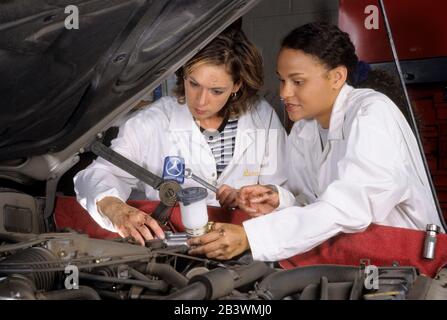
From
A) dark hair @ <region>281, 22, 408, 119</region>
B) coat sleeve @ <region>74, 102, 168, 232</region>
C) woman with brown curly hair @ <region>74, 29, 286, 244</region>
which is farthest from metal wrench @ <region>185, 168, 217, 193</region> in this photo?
dark hair @ <region>281, 22, 408, 119</region>

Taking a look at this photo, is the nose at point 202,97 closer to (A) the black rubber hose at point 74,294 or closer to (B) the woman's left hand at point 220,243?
(B) the woman's left hand at point 220,243

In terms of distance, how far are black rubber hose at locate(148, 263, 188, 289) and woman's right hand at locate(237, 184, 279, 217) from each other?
430mm

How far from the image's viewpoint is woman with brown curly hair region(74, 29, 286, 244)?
1.38 meters

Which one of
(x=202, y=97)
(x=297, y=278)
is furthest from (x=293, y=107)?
(x=297, y=278)

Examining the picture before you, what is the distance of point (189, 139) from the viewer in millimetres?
1475

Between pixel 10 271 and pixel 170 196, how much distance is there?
44cm

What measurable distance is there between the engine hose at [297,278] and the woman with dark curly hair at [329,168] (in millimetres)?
156

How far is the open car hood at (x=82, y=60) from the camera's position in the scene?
723 mm

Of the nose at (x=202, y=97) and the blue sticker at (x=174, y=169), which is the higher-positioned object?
the nose at (x=202, y=97)

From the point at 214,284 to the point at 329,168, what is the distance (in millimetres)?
621

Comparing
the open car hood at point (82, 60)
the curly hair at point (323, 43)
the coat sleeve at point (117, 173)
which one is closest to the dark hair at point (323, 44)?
the curly hair at point (323, 43)

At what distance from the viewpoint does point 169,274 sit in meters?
0.81

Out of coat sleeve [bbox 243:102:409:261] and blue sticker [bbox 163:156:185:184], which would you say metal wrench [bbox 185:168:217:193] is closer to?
blue sticker [bbox 163:156:185:184]

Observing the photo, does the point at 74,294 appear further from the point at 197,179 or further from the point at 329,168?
the point at 329,168
